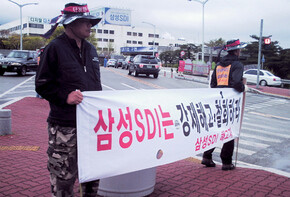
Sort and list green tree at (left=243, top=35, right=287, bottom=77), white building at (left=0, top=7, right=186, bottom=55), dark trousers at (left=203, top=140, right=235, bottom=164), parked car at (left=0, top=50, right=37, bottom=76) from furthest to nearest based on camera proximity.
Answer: white building at (left=0, top=7, right=186, bottom=55) < green tree at (left=243, top=35, right=287, bottom=77) < parked car at (left=0, top=50, right=37, bottom=76) < dark trousers at (left=203, top=140, right=235, bottom=164)

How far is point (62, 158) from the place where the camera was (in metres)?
2.80

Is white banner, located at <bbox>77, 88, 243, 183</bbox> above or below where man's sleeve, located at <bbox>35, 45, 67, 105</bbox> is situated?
below

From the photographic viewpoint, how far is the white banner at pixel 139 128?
2.95 meters

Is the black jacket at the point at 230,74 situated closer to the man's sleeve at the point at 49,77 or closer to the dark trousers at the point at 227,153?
the dark trousers at the point at 227,153

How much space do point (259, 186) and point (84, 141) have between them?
2949 millimetres

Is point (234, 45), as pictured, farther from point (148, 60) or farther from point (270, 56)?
point (270, 56)

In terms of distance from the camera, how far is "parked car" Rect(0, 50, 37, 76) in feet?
73.8

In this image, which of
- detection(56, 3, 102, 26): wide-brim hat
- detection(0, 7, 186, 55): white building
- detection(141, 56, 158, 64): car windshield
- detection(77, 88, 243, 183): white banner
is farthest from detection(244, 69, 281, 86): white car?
detection(0, 7, 186, 55): white building

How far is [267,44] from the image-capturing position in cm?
2139

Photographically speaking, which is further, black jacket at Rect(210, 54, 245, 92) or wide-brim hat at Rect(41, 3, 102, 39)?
black jacket at Rect(210, 54, 245, 92)

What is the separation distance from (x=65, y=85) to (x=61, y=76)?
8 cm

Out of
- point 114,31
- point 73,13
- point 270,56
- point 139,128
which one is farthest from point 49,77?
point 114,31

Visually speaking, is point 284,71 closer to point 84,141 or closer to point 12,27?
point 84,141

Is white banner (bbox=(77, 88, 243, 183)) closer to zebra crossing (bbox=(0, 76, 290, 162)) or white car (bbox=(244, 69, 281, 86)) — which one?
zebra crossing (bbox=(0, 76, 290, 162))
